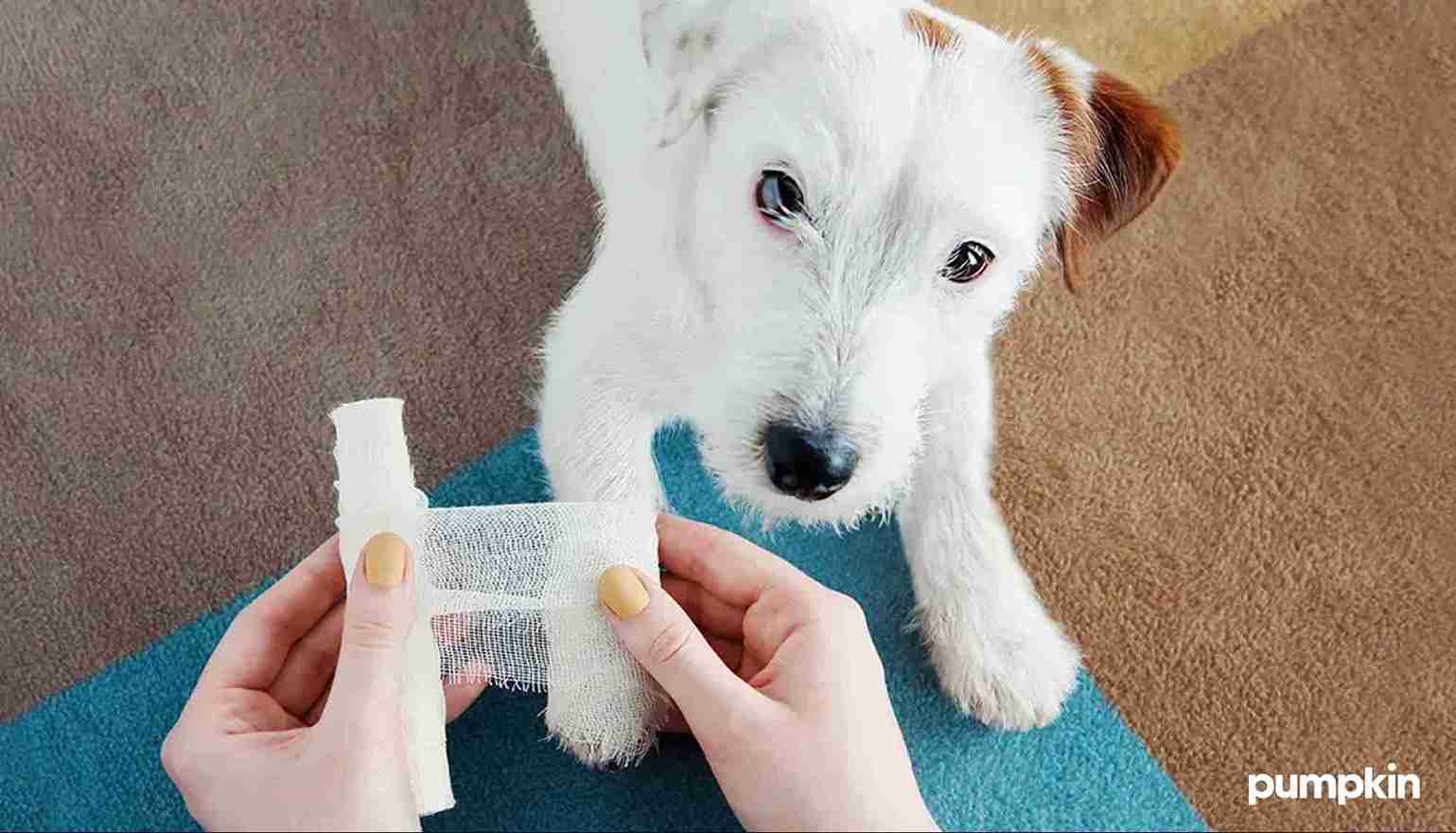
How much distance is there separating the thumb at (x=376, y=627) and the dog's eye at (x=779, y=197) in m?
0.64

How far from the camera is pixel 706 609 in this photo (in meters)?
1.85

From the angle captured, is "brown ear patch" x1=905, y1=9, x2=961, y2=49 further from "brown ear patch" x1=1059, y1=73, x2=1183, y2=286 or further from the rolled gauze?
the rolled gauze

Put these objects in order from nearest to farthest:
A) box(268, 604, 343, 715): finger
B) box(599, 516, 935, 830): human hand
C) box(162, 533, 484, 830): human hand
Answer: box(162, 533, 484, 830): human hand
box(599, 516, 935, 830): human hand
box(268, 604, 343, 715): finger

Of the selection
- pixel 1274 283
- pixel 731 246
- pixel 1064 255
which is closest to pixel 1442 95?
pixel 1274 283

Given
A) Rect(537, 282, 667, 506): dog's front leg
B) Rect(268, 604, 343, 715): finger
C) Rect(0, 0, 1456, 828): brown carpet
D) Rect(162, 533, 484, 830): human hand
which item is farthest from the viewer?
Rect(0, 0, 1456, 828): brown carpet

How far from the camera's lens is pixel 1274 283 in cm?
241

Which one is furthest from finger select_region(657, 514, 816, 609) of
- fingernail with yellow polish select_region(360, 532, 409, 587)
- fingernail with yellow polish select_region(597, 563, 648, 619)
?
fingernail with yellow polish select_region(360, 532, 409, 587)

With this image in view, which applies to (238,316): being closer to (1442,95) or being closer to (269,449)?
(269,449)

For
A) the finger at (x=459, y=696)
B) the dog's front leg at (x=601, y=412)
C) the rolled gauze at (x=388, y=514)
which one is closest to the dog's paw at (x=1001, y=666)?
the dog's front leg at (x=601, y=412)

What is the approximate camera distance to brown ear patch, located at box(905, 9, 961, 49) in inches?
62.4

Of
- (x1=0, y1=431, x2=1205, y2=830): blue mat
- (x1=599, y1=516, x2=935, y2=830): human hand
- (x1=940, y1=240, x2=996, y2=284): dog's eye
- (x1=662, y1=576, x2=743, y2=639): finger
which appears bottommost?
(x1=0, y1=431, x2=1205, y2=830): blue mat

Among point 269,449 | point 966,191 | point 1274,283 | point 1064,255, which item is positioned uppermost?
point 966,191

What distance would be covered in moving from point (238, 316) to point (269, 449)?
29 centimetres

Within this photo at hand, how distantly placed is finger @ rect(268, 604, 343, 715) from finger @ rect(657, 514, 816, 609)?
0.50 meters
